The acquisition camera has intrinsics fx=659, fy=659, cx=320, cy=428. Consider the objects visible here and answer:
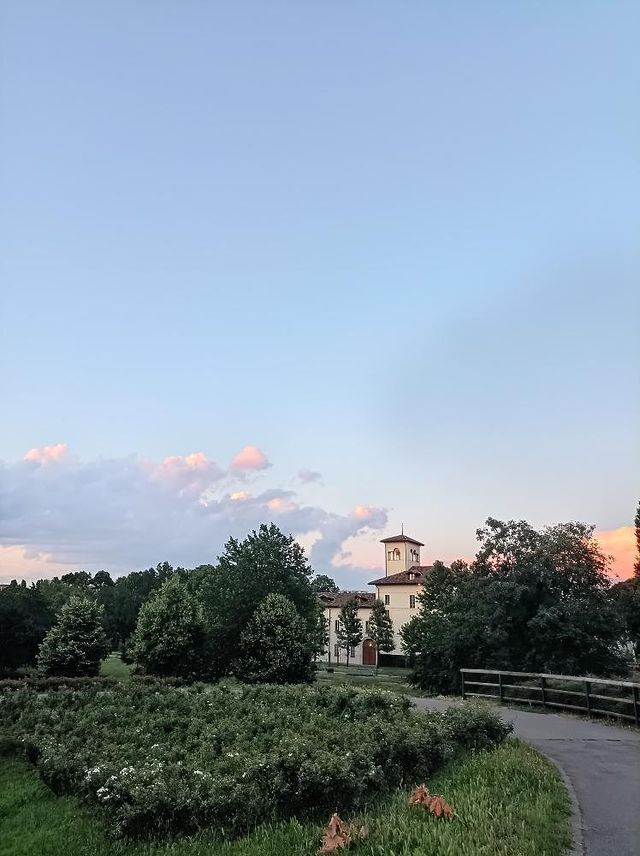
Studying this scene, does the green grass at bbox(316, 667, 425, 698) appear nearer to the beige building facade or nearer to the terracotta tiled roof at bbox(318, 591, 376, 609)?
the beige building facade

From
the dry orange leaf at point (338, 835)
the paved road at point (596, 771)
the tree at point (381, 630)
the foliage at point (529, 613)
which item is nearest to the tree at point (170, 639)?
the foliage at point (529, 613)

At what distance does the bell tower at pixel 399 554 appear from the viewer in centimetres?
7271

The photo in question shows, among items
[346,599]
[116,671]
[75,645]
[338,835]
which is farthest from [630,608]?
Result: [346,599]

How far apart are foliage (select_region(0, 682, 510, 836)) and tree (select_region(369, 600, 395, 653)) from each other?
151 ft

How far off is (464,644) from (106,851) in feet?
61.3

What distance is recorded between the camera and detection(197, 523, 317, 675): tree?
2885cm

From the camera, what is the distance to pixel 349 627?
64.8 meters

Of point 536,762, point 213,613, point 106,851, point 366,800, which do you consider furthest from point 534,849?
point 213,613

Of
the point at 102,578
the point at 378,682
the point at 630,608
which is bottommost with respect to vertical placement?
the point at 378,682

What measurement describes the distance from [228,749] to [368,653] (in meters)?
59.9

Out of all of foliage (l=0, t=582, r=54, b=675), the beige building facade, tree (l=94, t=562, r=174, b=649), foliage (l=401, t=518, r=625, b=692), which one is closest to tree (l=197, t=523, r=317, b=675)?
foliage (l=401, t=518, r=625, b=692)

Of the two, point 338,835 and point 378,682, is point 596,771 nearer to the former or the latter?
point 338,835

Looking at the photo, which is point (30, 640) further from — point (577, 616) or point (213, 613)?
point (577, 616)

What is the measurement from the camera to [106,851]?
22.7ft
